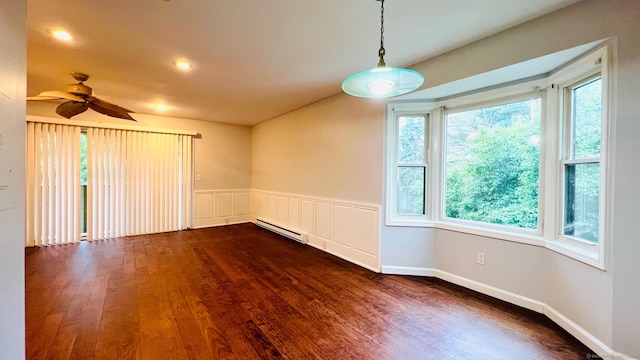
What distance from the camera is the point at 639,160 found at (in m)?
1.60

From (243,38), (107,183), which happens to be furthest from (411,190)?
(107,183)

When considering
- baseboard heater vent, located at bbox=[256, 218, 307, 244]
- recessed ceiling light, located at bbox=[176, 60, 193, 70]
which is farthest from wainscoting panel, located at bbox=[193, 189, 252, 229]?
recessed ceiling light, located at bbox=[176, 60, 193, 70]

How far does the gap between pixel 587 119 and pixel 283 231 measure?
4.42m

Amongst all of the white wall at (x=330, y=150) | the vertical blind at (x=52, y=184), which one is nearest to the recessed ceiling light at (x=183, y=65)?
the white wall at (x=330, y=150)

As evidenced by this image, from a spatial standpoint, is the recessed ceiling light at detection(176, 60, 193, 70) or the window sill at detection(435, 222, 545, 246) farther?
the recessed ceiling light at detection(176, 60, 193, 70)

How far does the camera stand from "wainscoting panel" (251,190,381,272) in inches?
133

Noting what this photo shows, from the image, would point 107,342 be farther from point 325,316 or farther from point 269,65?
point 269,65

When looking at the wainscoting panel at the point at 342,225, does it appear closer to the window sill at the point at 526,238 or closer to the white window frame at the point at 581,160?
the window sill at the point at 526,238

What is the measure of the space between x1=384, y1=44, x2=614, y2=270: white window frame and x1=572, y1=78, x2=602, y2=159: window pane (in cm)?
9

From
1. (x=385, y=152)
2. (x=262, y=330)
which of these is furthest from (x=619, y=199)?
(x=262, y=330)

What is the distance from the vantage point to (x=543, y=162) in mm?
2383

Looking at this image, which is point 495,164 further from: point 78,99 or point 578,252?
point 78,99

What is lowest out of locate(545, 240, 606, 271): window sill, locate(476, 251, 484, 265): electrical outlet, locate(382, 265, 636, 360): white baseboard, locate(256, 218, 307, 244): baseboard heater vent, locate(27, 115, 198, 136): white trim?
locate(382, 265, 636, 360): white baseboard

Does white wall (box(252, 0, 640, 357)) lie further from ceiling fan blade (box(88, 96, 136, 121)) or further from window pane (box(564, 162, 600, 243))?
ceiling fan blade (box(88, 96, 136, 121))
